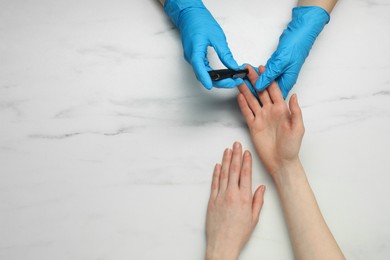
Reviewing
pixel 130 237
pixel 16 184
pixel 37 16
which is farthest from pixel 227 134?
pixel 37 16

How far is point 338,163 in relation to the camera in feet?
3.12

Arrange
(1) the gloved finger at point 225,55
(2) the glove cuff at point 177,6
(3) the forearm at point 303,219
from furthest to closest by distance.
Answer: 1. (2) the glove cuff at point 177,6
2. (1) the gloved finger at point 225,55
3. (3) the forearm at point 303,219

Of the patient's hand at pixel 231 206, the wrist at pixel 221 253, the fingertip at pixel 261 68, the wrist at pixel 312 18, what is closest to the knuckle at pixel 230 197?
the patient's hand at pixel 231 206

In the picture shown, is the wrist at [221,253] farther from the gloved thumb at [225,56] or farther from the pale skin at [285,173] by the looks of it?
the gloved thumb at [225,56]

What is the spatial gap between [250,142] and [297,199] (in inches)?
7.2

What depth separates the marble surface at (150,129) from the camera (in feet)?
2.94

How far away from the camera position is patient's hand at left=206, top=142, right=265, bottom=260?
2.86 feet

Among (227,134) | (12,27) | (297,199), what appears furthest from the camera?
(12,27)

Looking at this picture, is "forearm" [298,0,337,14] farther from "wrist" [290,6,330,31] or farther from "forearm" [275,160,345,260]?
"forearm" [275,160,345,260]

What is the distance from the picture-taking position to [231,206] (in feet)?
2.98

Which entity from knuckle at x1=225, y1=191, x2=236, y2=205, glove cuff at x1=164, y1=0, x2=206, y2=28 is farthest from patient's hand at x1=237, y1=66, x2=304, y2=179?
glove cuff at x1=164, y1=0, x2=206, y2=28

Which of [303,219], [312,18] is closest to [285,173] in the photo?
[303,219]

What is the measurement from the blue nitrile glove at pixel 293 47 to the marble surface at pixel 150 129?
0.21 feet

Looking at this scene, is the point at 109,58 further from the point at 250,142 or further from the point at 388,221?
the point at 388,221
